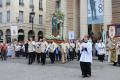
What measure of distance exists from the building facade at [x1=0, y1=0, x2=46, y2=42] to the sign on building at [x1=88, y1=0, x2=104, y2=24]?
103 feet

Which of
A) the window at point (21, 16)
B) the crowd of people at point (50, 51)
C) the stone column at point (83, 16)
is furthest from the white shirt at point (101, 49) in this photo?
the window at point (21, 16)

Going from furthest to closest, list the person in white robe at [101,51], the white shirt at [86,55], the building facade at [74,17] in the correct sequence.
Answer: the building facade at [74,17] → the person in white robe at [101,51] → the white shirt at [86,55]

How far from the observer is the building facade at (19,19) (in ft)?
229

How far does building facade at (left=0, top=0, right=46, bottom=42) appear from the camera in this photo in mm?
69938

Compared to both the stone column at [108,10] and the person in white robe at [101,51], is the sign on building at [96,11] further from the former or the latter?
the person in white robe at [101,51]

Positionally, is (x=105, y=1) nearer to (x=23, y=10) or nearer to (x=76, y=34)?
(x=76, y=34)

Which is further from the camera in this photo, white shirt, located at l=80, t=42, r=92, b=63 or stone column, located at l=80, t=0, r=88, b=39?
stone column, located at l=80, t=0, r=88, b=39

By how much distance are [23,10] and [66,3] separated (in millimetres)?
25971

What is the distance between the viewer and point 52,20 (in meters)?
46.5

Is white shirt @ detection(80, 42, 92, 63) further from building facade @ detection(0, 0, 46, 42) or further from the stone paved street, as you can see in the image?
building facade @ detection(0, 0, 46, 42)

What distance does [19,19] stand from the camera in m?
70.4

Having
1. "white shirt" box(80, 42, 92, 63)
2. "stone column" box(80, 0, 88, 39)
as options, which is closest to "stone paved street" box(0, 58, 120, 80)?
"white shirt" box(80, 42, 92, 63)

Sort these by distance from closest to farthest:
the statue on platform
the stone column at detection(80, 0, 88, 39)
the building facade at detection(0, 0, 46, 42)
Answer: the stone column at detection(80, 0, 88, 39), the statue on platform, the building facade at detection(0, 0, 46, 42)

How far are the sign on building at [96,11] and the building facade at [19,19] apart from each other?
31474 mm
